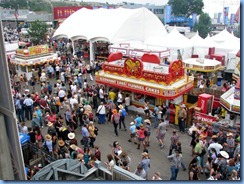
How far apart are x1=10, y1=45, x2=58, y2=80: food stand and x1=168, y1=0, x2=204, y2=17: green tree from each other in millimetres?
58709

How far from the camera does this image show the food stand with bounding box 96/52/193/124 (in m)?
13.1

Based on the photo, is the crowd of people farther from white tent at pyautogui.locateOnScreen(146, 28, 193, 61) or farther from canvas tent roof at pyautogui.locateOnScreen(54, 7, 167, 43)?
canvas tent roof at pyautogui.locateOnScreen(54, 7, 167, 43)

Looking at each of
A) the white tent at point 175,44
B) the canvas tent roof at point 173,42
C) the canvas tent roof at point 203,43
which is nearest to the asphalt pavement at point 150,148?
the white tent at point 175,44

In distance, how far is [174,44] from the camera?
24219 millimetres

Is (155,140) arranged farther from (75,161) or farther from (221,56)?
(221,56)

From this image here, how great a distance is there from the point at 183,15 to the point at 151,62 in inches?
2488

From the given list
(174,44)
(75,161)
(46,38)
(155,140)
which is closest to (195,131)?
(155,140)

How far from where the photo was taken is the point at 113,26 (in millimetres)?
27562

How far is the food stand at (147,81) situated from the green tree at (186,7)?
62.1 m

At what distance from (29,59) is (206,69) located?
1276cm

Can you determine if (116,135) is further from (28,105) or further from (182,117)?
(28,105)

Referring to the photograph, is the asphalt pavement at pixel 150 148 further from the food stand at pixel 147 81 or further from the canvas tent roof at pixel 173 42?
the canvas tent roof at pixel 173 42

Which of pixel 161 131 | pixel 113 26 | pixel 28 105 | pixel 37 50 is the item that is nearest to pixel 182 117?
pixel 161 131

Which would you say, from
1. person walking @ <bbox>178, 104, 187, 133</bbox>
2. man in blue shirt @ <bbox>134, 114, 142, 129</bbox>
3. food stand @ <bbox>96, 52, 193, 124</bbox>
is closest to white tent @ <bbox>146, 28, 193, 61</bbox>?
food stand @ <bbox>96, 52, 193, 124</bbox>
